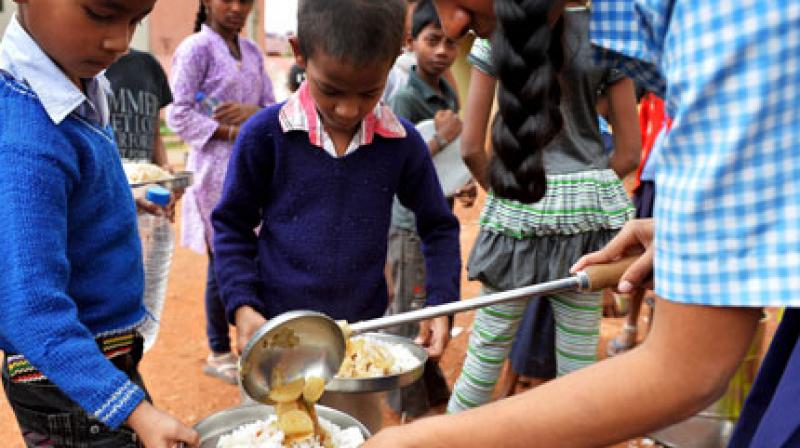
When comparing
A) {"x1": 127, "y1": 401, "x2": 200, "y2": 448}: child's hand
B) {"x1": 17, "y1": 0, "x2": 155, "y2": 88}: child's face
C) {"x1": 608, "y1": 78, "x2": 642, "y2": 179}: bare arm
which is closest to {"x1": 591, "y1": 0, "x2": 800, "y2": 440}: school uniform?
{"x1": 127, "y1": 401, "x2": 200, "y2": 448}: child's hand

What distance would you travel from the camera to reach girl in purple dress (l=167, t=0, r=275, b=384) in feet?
11.6

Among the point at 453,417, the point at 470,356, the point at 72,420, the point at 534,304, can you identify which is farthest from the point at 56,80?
the point at 534,304

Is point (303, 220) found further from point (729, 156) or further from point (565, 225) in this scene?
point (729, 156)

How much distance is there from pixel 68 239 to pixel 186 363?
2811mm

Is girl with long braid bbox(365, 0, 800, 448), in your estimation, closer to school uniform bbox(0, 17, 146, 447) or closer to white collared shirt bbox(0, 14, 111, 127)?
school uniform bbox(0, 17, 146, 447)

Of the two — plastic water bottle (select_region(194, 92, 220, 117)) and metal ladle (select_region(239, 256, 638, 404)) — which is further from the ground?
plastic water bottle (select_region(194, 92, 220, 117))

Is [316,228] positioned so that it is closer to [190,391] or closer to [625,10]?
[625,10]

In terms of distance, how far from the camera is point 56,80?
1386 mm

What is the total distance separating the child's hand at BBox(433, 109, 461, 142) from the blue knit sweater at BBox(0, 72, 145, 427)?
221 centimetres

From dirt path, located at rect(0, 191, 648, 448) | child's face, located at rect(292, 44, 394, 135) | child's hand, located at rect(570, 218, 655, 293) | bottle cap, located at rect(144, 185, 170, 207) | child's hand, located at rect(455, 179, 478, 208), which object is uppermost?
child's face, located at rect(292, 44, 394, 135)

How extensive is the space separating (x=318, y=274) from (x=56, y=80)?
94cm

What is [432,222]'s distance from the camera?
2297mm

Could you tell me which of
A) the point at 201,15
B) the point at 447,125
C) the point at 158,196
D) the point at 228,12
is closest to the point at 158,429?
the point at 158,196

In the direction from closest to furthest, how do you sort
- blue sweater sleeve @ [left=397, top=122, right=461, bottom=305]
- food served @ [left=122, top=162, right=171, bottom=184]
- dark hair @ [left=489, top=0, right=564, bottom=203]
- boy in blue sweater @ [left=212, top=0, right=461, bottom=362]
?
dark hair @ [left=489, top=0, right=564, bottom=203]
boy in blue sweater @ [left=212, top=0, right=461, bottom=362]
blue sweater sleeve @ [left=397, top=122, right=461, bottom=305]
food served @ [left=122, top=162, right=171, bottom=184]
